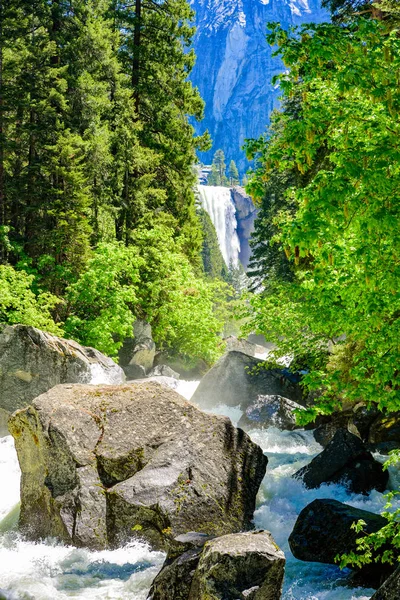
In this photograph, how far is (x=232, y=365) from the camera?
19344 millimetres

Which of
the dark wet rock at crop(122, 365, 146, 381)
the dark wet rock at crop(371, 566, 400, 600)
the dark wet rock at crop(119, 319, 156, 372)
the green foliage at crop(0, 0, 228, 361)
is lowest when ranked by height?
the dark wet rock at crop(122, 365, 146, 381)

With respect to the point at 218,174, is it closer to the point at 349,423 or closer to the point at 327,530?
the point at 349,423

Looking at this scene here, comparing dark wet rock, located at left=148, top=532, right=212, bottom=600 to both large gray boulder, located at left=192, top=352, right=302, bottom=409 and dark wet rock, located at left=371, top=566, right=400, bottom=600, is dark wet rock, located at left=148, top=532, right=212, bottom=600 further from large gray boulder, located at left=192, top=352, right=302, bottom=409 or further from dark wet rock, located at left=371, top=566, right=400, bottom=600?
large gray boulder, located at left=192, top=352, right=302, bottom=409

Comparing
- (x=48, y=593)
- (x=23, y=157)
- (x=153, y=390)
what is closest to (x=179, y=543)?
(x=48, y=593)

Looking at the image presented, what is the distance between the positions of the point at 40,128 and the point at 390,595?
62.7 ft

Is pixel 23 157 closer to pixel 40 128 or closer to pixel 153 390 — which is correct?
pixel 40 128

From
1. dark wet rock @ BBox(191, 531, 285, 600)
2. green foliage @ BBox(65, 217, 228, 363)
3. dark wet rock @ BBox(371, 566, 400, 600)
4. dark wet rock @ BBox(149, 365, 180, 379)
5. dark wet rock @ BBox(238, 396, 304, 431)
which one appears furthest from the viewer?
dark wet rock @ BBox(149, 365, 180, 379)

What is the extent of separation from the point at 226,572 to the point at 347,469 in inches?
232

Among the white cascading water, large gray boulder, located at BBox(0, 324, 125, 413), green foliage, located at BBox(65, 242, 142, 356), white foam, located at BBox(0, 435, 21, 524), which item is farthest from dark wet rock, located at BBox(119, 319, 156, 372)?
the white cascading water

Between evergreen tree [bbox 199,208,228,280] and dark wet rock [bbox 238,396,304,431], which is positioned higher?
evergreen tree [bbox 199,208,228,280]

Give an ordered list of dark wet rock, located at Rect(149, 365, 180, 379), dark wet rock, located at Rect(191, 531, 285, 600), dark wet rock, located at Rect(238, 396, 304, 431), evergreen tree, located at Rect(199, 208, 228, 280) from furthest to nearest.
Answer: evergreen tree, located at Rect(199, 208, 228, 280), dark wet rock, located at Rect(149, 365, 180, 379), dark wet rock, located at Rect(238, 396, 304, 431), dark wet rock, located at Rect(191, 531, 285, 600)

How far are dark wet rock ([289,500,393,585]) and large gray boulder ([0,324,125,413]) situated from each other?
7927 millimetres

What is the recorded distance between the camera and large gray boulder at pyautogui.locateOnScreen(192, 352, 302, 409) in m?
18.8

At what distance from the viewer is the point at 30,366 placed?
48.8ft
